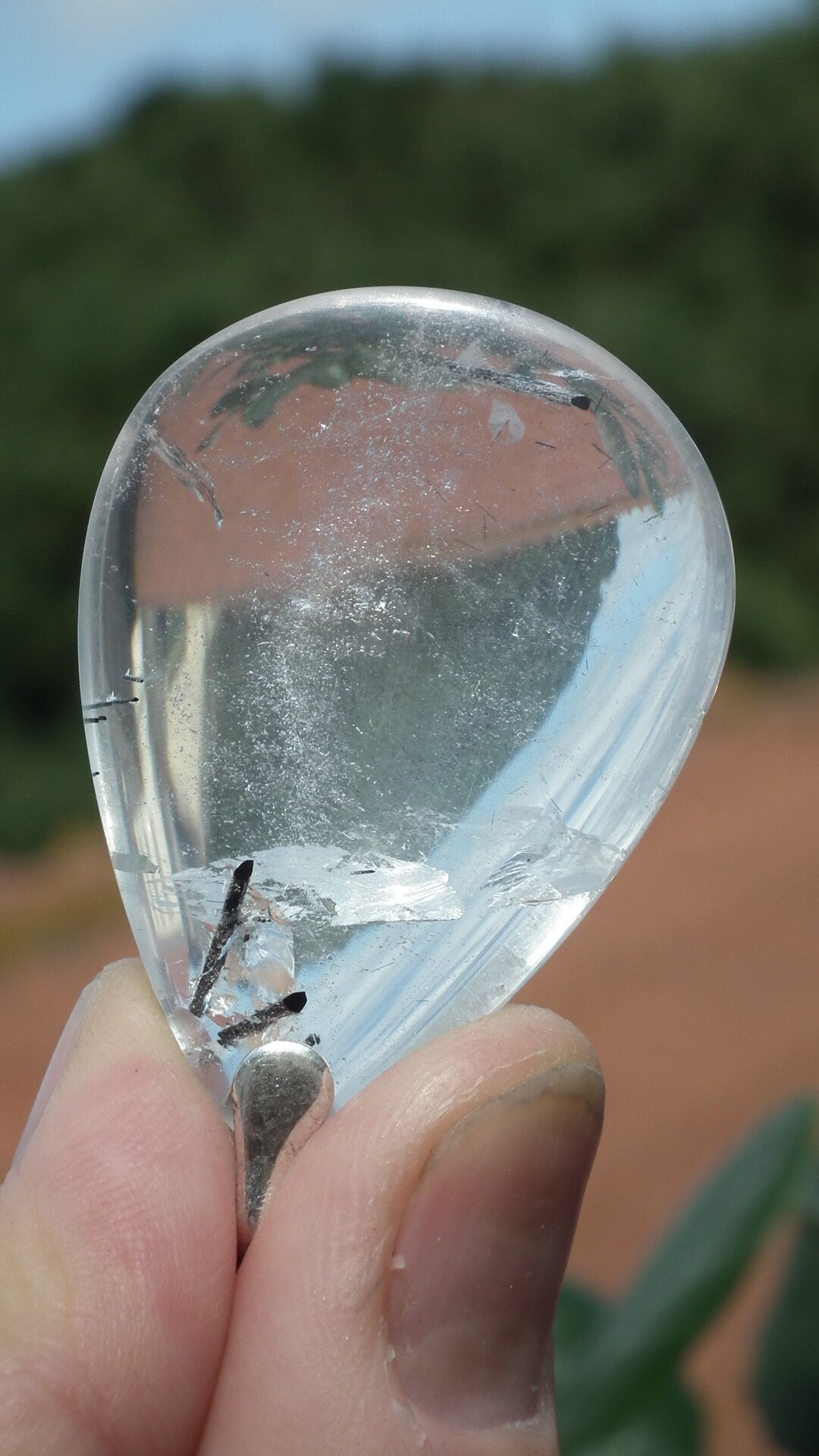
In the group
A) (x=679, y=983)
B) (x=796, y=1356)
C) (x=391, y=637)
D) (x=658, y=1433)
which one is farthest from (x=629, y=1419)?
(x=679, y=983)

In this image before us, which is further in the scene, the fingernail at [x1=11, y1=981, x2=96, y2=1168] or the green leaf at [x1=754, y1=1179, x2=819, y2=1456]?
the green leaf at [x1=754, y1=1179, x2=819, y2=1456]

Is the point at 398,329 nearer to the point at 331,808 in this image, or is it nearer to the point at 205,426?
the point at 205,426

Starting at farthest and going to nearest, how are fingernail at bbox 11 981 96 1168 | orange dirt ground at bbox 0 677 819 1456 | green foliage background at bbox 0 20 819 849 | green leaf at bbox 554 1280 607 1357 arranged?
green foliage background at bbox 0 20 819 849
orange dirt ground at bbox 0 677 819 1456
green leaf at bbox 554 1280 607 1357
fingernail at bbox 11 981 96 1168

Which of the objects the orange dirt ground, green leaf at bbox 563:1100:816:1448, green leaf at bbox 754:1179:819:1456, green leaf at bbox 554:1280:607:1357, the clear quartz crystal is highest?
the clear quartz crystal

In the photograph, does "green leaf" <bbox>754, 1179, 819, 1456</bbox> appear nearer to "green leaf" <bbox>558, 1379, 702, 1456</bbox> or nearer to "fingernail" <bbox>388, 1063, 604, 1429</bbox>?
"green leaf" <bbox>558, 1379, 702, 1456</bbox>

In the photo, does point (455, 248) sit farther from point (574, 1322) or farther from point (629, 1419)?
point (629, 1419)

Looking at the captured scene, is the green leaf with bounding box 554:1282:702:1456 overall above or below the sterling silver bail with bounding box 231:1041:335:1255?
below

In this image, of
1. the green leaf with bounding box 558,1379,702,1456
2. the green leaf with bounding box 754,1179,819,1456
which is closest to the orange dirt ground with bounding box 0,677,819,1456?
the green leaf with bounding box 754,1179,819,1456

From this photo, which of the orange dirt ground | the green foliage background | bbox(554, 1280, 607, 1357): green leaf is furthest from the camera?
the green foliage background
